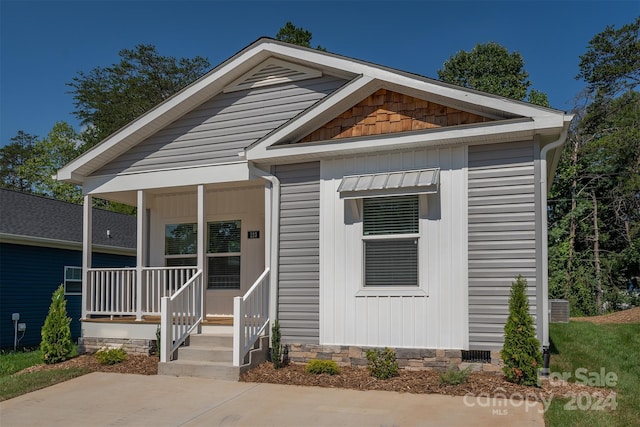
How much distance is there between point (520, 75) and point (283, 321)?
25.0 meters

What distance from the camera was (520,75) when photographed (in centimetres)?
2912

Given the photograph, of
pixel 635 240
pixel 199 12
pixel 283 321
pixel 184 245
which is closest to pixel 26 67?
pixel 199 12

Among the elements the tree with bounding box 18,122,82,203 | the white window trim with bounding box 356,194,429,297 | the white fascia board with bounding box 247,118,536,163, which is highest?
the tree with bounding box 18,122,82,203

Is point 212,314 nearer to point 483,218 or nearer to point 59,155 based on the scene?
point 483,218

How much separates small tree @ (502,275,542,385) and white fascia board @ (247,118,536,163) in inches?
78.1

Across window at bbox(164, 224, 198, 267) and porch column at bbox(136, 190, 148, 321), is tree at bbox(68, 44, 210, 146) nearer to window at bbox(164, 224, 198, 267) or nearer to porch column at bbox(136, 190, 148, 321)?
window at bbox(164, 224, 198, 267)

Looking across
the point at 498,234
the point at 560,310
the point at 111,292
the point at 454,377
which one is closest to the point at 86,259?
the point at 111,292

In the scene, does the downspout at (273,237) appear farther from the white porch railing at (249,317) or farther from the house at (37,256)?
the house at (37,256)

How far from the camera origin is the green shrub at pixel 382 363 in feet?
23.7

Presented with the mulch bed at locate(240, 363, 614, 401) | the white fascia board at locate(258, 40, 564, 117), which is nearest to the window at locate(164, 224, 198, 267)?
the mulch bed at locate(240, 363, 614, 401)

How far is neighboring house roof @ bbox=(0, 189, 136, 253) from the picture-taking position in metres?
13.0

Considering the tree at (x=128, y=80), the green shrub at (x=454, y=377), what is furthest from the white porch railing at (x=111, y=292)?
the tree at (x=128, y=80)

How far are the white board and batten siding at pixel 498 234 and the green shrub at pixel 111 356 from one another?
212 inches

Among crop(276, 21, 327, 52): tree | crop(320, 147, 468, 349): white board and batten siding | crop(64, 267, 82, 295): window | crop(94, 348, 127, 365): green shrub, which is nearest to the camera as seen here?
crop(320, 147, 468, 349): white board and batten siding
